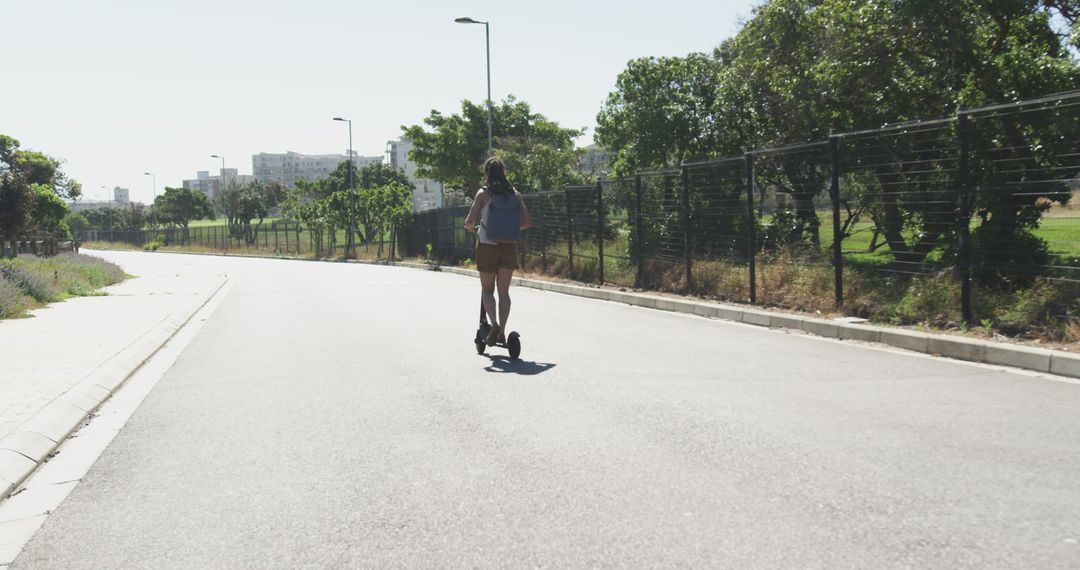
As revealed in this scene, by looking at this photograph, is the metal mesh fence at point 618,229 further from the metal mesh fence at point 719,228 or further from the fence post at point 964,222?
the fence post at point 964,222

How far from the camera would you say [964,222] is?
8.95m

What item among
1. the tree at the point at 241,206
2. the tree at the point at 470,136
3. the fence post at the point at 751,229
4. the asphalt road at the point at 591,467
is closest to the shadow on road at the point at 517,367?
the asphalt road at the point at 591,467

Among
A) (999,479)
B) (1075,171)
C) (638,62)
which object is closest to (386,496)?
(999,479)

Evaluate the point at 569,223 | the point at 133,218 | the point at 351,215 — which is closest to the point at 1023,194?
the point at 569,223

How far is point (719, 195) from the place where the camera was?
1446 centimetres

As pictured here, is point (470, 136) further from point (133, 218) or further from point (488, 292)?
point (133, 218)

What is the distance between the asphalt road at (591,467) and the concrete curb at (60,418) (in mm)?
409

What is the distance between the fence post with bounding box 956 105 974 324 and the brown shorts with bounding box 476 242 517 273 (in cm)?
459

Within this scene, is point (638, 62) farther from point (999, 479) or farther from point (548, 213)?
point (999, 479)

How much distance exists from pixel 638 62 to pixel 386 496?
70.4 feet

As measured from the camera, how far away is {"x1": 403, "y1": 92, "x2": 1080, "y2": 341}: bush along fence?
8859 mm

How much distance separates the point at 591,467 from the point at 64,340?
8.51 m

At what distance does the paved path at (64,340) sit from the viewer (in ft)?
22.8

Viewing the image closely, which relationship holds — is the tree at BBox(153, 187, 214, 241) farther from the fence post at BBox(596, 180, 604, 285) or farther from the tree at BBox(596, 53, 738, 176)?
the fence post at BBox(596, 180, 604, 285)
